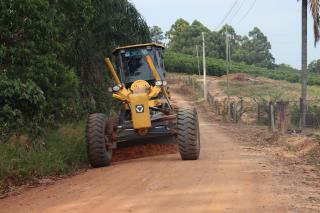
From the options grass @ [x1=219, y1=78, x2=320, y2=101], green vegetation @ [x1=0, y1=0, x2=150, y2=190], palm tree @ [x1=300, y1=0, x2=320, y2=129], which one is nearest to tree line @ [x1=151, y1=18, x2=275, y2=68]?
grass @ [x1=219, y1=78, x2=320, y2=101]

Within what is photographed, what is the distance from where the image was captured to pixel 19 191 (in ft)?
33.8

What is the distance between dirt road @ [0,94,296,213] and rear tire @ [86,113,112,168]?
521mm

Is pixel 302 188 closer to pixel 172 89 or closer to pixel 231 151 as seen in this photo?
pixel 231 151

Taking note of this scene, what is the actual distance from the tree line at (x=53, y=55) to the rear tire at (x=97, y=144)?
51.4 inches

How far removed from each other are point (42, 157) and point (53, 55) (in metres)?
3.16

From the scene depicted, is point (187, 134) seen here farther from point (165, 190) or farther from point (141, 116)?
point (165, 190)

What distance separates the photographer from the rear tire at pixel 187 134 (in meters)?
13.6

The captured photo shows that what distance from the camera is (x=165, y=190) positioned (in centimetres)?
937

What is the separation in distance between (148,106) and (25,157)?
3.74 meters

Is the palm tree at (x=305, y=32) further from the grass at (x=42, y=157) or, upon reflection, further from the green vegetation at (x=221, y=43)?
the green vegetation at (x=221, y=43)

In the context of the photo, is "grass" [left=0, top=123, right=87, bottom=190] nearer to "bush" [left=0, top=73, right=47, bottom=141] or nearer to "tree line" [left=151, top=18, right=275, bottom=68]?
"bush" [left=0, top=73, right=47, bottom=141]

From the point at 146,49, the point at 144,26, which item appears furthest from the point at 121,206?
the point at 144,26

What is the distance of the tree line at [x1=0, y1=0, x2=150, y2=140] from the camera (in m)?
12.7

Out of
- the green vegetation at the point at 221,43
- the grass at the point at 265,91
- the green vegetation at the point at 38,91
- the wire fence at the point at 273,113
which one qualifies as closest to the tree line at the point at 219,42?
the green vegetation at the point at 221,43
